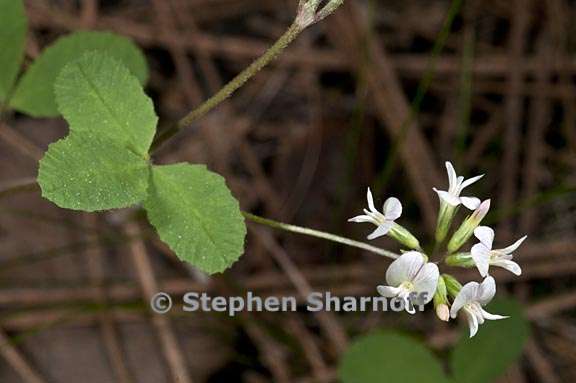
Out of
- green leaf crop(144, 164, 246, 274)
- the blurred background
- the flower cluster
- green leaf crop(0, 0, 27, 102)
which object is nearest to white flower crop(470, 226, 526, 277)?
the flower cluster

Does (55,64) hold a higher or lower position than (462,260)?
higher

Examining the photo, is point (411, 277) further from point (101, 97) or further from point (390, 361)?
point (390, 361)

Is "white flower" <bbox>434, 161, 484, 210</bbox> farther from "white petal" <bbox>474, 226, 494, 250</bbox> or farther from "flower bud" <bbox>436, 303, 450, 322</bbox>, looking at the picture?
"flower bud" <bbox>436, 303, 450, 322</bbox>

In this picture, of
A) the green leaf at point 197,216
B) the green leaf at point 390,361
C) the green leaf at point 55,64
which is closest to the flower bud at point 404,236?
the green leaf at point 197,216

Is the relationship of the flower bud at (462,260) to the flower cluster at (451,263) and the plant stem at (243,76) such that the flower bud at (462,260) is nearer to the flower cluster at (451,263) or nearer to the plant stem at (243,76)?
the flower cluster at (451,263)

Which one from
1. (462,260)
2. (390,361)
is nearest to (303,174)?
(390,361)

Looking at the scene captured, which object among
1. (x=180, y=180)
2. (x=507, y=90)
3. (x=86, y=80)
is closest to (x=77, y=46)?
(x=86, y=80)
